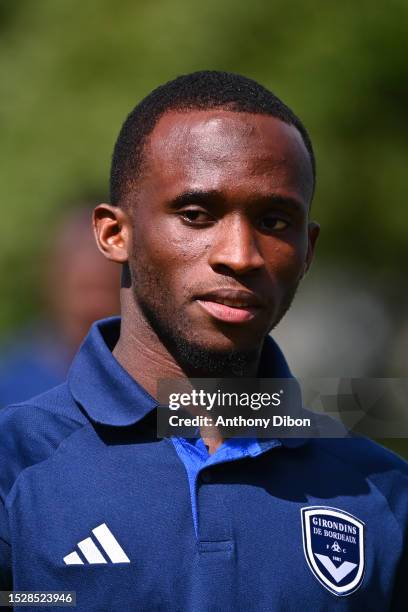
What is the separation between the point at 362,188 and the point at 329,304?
44.3 inches

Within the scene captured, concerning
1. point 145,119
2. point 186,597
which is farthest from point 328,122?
point 186,597

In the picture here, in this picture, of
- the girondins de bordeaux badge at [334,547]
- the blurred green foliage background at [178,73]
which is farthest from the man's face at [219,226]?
the blurred green foliage background at [178,73]

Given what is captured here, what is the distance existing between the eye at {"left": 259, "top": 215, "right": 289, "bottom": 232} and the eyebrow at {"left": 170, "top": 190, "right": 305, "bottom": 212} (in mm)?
41

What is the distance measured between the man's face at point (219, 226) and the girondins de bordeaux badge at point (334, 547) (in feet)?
1.57

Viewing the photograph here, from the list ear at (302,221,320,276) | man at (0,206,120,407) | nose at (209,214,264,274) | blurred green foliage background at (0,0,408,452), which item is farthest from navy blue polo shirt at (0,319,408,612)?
blurred green foliage background at (0,0,408,452)

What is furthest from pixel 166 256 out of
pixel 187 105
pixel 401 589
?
pixel 401 589

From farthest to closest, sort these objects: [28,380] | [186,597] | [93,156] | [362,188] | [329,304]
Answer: [329,304]
[362,188]
[93,156]
[28,380]
[186,597]

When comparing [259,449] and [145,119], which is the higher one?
[145,119]

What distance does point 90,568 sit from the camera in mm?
2807

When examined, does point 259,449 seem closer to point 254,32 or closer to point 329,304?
point 254,32

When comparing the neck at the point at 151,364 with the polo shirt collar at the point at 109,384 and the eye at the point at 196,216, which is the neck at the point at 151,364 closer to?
the polo shirt collar at the point at 109,384

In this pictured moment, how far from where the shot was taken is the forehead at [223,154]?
3021 millimetres

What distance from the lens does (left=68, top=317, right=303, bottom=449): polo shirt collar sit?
120 inches

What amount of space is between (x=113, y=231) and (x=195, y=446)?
652 mm
